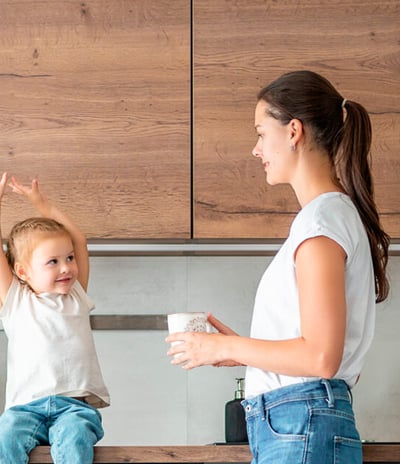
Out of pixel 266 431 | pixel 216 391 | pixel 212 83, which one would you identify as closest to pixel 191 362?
pixel 266 431

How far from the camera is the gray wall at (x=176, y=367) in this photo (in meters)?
2.74

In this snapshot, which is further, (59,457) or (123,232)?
(123,232)

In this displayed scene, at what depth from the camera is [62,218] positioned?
2.29m

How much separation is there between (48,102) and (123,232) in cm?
39

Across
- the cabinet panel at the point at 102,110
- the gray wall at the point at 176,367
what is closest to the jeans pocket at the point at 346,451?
the cabinet panel at the point at 102,110

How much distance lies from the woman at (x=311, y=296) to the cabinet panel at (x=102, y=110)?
0.80 metres

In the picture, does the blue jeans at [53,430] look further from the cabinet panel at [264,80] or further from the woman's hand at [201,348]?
the cabinet panel at [264,80]

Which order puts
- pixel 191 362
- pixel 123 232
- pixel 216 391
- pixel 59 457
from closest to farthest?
pixel 191 362, pixel 59 457, pixel 123 232, pixel 216 391

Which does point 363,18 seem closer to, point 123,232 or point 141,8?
A: point 141,8

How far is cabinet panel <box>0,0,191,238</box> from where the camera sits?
2414 mm

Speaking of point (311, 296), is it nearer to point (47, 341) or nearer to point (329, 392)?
point (329, 392)

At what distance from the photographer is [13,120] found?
7.98 ft

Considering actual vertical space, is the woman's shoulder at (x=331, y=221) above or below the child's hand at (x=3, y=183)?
below

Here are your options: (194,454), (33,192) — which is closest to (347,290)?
(194,454)
